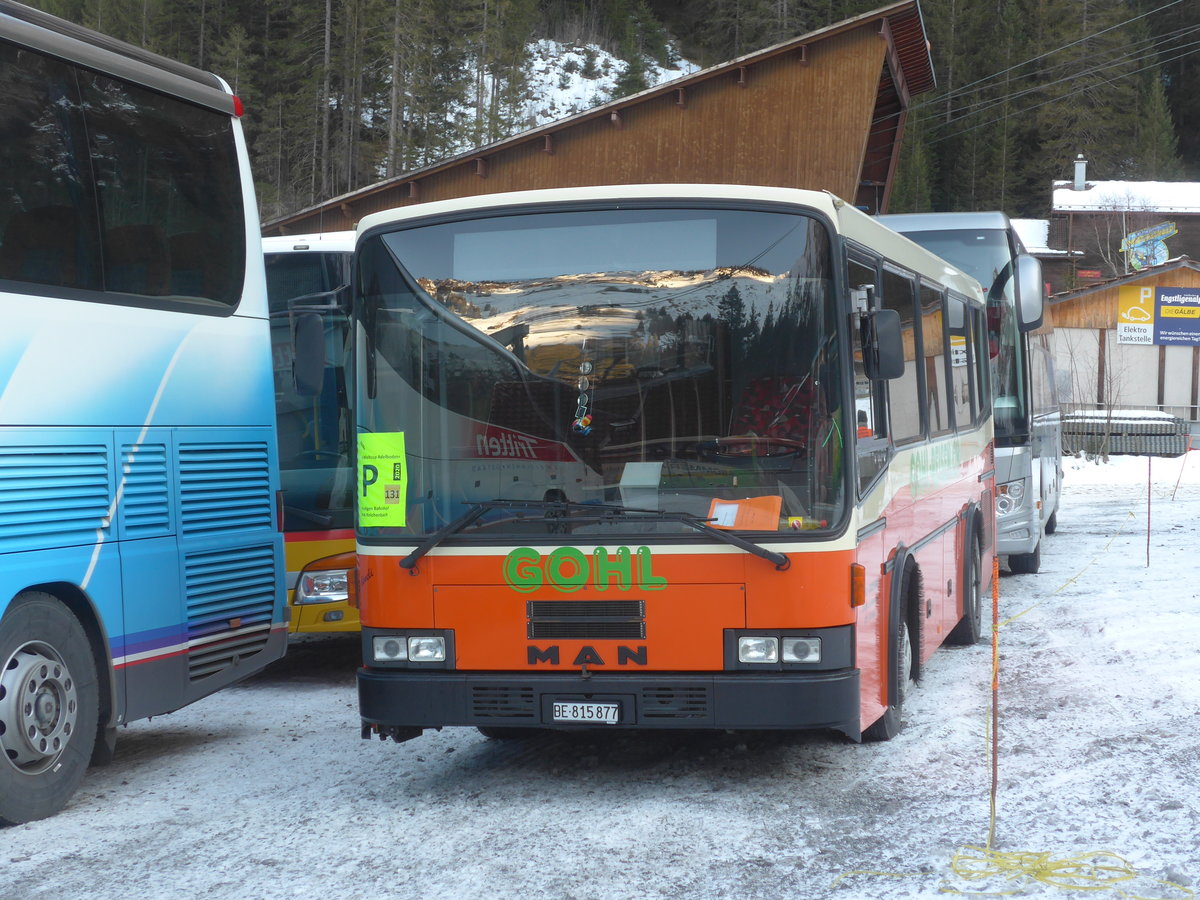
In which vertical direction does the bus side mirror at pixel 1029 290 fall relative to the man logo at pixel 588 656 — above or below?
above

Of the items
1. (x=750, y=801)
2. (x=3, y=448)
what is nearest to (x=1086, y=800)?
(x=750, y=801)

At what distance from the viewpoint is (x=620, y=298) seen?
603 cm

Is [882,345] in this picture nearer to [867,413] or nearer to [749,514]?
[867,413]

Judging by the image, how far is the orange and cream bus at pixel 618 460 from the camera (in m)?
5.88

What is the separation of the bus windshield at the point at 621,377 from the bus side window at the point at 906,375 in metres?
1.17

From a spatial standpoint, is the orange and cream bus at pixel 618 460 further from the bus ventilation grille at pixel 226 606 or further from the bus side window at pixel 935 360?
the bus side window at pixel 935 360

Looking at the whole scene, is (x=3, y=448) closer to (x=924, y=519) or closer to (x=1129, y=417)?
(x=924, y=519)

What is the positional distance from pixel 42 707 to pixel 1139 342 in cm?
4499

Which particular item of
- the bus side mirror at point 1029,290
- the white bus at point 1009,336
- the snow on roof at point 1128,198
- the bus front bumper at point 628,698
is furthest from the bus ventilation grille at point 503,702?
the snow on roof at point 1128,198

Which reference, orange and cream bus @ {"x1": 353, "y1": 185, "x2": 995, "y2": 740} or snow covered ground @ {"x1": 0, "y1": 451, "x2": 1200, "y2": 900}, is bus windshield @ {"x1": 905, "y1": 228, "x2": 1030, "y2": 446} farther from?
orange and cream bus @ {"x1": 353, "y1": 185, "x2": 995, "y2": 740}

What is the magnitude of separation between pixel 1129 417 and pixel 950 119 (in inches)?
1962

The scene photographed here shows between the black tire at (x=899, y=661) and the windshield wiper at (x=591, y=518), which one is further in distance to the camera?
the black tire at (x=899, y=661)

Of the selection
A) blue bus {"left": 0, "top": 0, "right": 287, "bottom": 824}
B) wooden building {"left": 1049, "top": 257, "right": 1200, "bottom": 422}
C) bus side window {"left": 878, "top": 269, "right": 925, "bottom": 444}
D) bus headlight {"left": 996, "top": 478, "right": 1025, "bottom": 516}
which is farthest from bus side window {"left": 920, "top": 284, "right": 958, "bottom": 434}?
wooden building {"left": 1049, "top": 257, "right": 1200, "bottom": 422}

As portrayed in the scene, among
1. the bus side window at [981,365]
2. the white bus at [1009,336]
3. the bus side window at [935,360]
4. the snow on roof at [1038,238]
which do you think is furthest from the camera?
the snow on roof at [1038,238]
